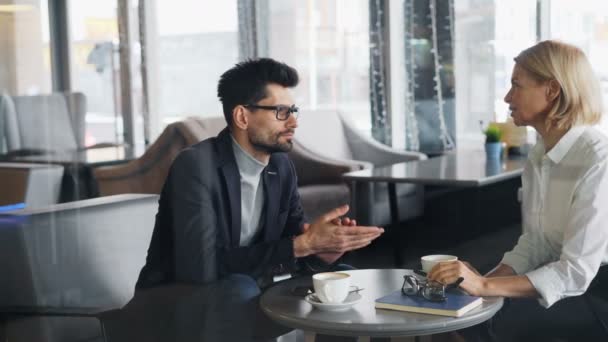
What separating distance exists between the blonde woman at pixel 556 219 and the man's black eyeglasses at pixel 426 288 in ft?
0.06

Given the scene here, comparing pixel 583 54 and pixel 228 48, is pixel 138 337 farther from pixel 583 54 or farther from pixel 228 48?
pixel 583 54

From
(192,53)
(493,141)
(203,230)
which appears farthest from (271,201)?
(493,141)

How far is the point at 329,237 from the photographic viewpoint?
168 cm

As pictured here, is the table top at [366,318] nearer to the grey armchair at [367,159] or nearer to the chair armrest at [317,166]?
the chair armrest at [317,166]

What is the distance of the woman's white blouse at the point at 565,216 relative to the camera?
157 centimetres

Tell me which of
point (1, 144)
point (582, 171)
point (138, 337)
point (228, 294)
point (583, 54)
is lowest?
point (138, 337)

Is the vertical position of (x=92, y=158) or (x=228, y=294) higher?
(x=92, y=158)

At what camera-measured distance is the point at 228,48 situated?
1838 millimetres

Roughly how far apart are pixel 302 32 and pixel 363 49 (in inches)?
7.8

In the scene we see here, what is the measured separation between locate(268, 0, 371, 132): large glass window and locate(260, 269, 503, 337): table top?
643 mm

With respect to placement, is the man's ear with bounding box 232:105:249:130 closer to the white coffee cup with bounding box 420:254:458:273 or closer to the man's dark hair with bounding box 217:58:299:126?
the man's dark hair with bounding box 217:58:299:126

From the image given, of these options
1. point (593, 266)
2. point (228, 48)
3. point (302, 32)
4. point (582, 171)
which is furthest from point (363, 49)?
point (593, 266)

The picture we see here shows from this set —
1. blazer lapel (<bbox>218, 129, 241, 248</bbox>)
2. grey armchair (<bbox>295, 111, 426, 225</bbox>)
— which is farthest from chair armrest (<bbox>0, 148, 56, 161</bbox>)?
grey armchair (<bbox>295, 111, 426, 225</bbox>)

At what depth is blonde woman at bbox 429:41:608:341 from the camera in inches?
61.8
